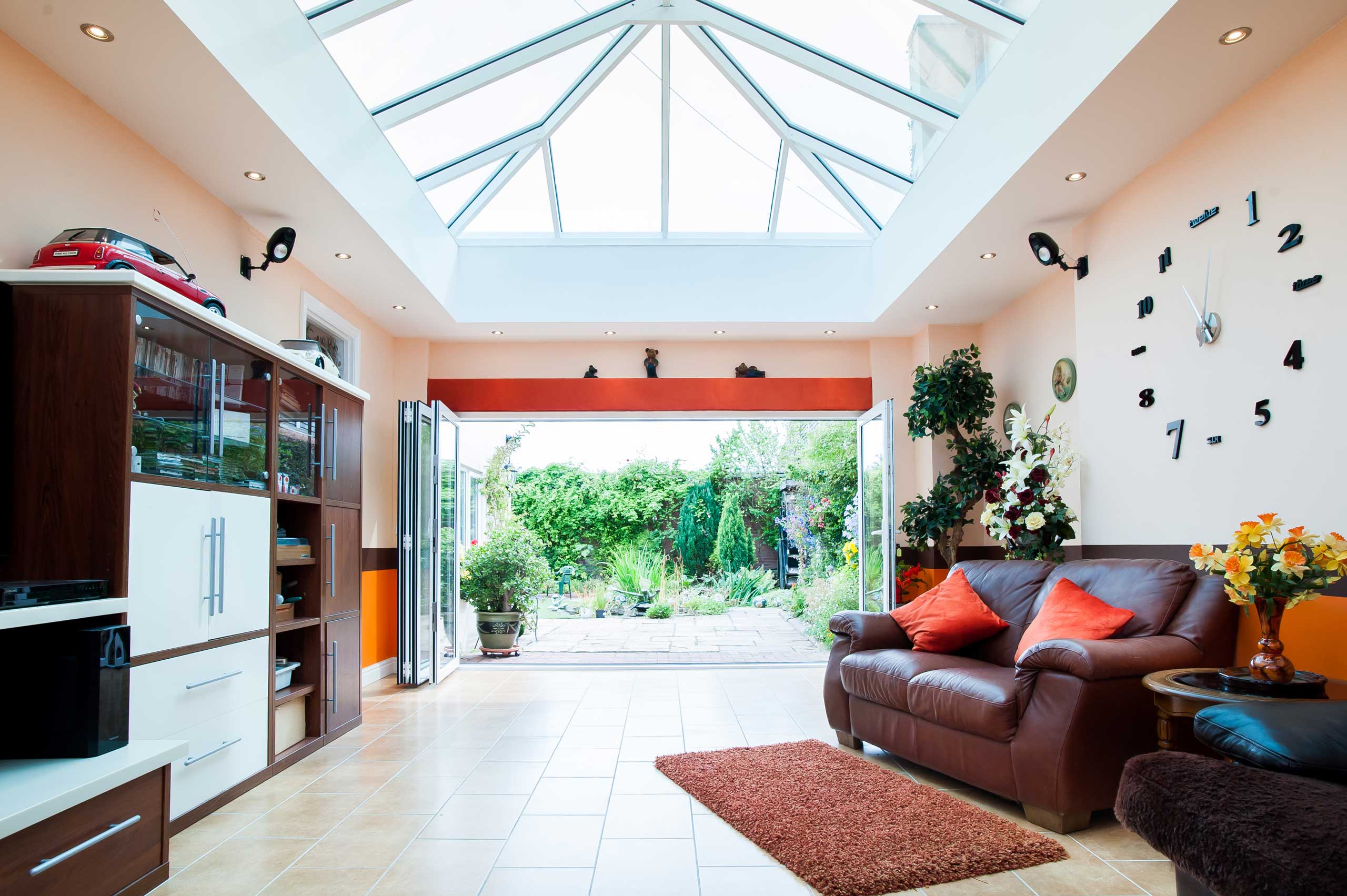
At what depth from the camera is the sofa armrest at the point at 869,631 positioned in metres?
4.11

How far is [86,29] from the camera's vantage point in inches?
108

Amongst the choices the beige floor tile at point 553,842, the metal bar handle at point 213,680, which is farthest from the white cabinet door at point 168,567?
the beige floor tile at point 553,842

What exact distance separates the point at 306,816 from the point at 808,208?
5.01 metres

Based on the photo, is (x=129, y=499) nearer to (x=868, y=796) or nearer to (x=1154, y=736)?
(x=868, y=796)

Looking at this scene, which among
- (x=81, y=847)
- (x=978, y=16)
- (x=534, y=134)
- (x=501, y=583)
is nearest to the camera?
(x=81, y=847)

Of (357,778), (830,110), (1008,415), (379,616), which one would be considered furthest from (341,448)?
(1008,415)

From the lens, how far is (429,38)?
4.27 meters

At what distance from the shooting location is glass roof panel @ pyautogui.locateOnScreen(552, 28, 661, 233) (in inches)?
206

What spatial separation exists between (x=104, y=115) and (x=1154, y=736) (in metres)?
4.58

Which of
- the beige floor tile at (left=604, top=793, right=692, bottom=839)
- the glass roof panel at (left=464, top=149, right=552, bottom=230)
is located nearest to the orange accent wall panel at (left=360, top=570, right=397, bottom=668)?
the glass roof panel at (left=464, top=149, right=552, bottom=230)

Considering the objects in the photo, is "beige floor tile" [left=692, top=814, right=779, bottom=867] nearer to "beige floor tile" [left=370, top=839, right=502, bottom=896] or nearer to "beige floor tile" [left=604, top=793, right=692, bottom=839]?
"beige floor tile" [left=604, top=793, right=692, bottom=839]

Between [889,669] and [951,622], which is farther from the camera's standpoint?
[951,622]

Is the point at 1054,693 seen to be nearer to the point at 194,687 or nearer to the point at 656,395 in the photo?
the point at 194,687

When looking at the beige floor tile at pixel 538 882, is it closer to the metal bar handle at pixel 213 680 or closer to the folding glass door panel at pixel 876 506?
the metal bar handle at pixel 213 680
